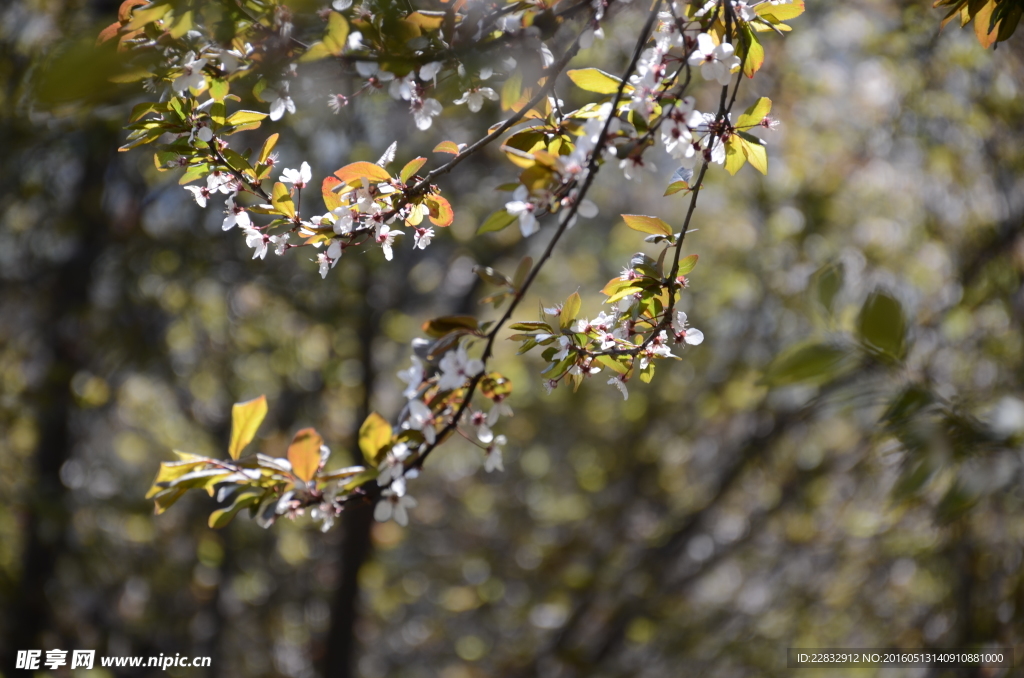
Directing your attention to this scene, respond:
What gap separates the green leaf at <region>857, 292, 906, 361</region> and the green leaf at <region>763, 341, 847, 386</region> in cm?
3

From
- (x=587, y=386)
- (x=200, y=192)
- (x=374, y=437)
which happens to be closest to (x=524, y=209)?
(x=374, y=437)

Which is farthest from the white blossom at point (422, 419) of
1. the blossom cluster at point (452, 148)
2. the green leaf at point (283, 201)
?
the green leaf at point (283, 201)

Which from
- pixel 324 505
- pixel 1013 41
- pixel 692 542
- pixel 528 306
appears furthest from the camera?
pixel 528 306

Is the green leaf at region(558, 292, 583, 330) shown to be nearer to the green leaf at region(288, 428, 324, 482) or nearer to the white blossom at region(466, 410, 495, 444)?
the white blossom at region(466, 410, 495, 444)

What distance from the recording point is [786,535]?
3348 millimetres

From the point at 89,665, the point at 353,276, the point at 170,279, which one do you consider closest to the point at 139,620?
the point at 89,665

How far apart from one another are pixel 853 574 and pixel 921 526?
1.33ft

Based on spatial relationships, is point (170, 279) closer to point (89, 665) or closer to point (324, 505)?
point (89, 665)

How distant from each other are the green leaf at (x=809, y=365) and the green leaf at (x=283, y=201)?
0.69 m

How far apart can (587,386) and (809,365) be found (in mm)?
3623

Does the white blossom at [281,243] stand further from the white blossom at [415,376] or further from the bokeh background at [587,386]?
the bokeh background at [587,386]

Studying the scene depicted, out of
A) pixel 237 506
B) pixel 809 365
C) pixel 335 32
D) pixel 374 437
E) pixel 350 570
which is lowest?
pixel 350 570

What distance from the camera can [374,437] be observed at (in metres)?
0.92

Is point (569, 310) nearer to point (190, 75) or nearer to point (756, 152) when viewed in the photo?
point (756, 152)
